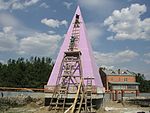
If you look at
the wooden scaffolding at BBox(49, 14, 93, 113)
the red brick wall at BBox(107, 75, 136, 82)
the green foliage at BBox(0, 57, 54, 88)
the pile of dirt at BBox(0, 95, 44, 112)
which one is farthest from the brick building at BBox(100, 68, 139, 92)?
the wooden scaffolding at BBox(49, 14, 93, 113)

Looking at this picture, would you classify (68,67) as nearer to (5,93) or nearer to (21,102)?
(21,102)

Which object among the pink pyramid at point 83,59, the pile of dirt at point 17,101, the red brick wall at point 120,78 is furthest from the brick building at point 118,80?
the pink pyramid at point 83,59

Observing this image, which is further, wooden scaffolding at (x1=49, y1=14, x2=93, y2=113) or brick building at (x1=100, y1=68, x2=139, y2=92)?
brick building at (x1=100, y1=68, x2=139, y2=92)

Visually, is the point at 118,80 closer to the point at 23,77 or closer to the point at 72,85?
the point at 23,77

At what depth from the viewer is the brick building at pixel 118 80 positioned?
75.1 m

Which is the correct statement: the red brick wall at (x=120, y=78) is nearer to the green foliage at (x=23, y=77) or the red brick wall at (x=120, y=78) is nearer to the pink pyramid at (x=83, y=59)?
the green foliage at (x=23, y=77)

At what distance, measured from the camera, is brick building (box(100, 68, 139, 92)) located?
246ft

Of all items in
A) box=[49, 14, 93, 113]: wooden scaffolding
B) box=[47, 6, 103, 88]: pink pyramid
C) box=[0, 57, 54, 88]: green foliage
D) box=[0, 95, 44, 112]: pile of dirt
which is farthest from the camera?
box=[0, 57, 54, 88]: green foliage

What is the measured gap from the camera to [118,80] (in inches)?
3034

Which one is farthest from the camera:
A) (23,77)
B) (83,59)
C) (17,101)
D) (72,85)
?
(23,77)

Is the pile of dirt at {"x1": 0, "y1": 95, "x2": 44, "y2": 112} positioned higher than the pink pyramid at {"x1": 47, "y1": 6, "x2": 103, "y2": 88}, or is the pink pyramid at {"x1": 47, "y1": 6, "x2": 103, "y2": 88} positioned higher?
the pink pyramid at {"x1": 47, "y1": 6, "x2": 103, "y2": 88}

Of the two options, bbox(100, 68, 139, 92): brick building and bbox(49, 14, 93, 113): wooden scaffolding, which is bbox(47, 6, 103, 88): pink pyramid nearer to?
bbox(49, 14, 93, 113): wooden scaffolding

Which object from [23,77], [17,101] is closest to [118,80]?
[23,77]

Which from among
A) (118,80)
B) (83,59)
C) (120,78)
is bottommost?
(83,59)
